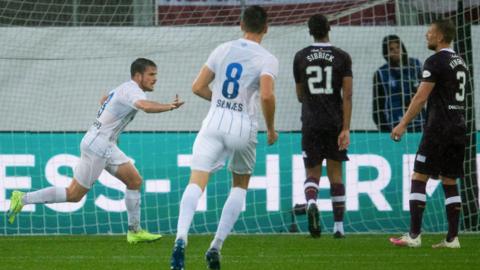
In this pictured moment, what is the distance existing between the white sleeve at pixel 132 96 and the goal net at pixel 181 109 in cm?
220

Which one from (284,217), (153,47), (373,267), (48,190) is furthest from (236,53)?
(153,47)

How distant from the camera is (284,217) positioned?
14062 mm

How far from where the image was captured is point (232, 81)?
28.7ft

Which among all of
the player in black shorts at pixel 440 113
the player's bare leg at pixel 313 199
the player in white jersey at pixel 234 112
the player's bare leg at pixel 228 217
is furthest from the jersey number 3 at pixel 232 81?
the player's bare leg at pixel 313 199

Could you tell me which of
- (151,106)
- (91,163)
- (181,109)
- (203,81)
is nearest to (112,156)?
(91,163)

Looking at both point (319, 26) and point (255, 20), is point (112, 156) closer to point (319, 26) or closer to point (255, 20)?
point (319, 26)

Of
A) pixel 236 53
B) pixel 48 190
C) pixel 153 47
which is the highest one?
pixel 153 47

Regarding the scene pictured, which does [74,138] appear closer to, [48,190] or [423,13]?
[48,190]

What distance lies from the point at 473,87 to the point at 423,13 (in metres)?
1.41

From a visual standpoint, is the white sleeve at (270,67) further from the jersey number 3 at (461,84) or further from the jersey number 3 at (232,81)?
the jersey number 3 at (461,84)

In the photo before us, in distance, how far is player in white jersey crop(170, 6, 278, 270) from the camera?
866 cm

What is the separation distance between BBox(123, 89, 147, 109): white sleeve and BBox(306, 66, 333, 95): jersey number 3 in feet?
5.40

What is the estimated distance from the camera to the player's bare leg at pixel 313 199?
38.5 ft

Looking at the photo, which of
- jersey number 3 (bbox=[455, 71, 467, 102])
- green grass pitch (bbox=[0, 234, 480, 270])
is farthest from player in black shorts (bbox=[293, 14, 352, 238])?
jersey number 3 (bbox=[455, 71, 467, 102])
